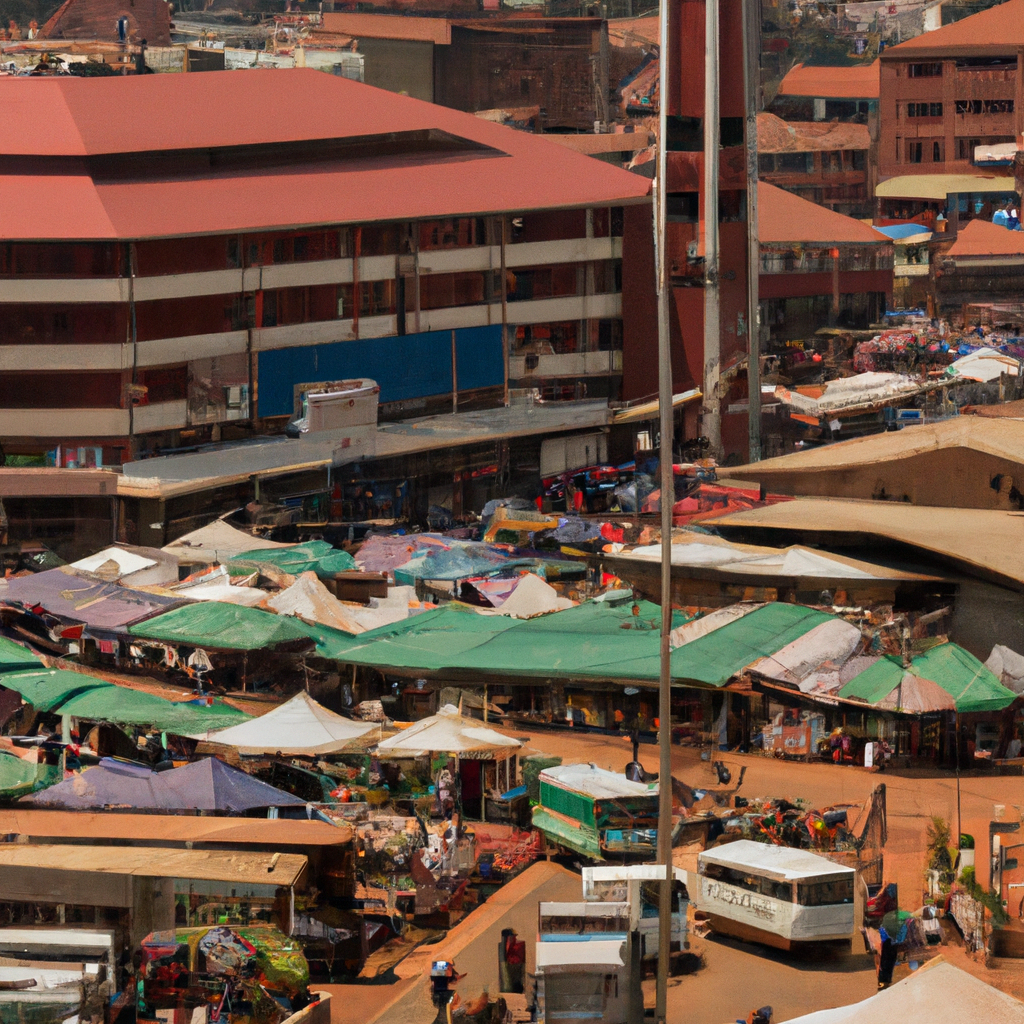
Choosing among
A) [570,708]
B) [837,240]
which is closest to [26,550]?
[570,708]

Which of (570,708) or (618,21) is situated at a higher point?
(618,21)

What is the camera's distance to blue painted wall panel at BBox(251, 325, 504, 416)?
53.5 m

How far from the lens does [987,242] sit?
291ft

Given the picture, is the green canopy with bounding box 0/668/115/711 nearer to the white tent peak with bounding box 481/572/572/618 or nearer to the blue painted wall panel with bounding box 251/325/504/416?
the white tent peak with bounding box 481/572/572/618

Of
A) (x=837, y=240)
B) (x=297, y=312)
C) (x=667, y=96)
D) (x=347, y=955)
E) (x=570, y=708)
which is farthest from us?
(x=837, y=240)

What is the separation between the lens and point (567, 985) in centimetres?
2106

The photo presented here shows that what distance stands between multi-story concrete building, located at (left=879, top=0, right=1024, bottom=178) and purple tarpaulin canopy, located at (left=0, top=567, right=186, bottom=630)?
74.2 meters

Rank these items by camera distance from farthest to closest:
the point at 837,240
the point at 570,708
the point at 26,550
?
the point at 837,240
the point at 26,550
the point at 570,708

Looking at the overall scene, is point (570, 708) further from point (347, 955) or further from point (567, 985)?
point (567, 985)

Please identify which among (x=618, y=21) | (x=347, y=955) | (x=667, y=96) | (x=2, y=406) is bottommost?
(x=347, y=955)

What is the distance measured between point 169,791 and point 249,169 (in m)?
32.6

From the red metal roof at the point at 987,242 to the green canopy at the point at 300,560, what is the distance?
52.9m

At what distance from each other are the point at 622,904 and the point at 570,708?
12.1 metres

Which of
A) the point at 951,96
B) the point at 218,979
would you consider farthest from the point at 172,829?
the point at 951,96
